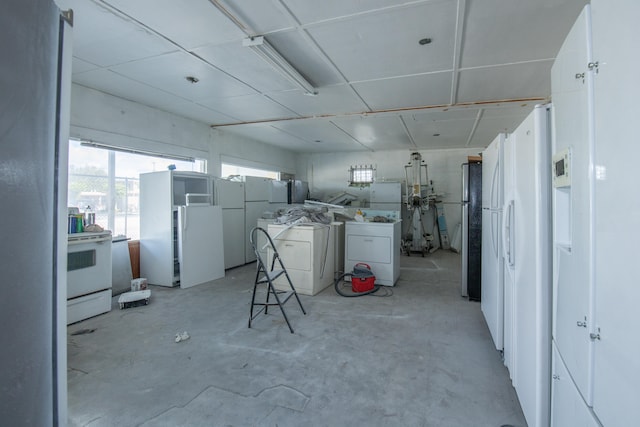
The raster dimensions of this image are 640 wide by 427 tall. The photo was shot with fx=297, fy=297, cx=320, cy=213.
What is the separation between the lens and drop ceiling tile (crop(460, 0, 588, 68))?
211 centimetres

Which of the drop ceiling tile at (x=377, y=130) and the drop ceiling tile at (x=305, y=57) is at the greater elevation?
the drop ceiling tile at (x=377, y=130)

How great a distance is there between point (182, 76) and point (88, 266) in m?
2.37

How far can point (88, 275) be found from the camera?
3254 mm

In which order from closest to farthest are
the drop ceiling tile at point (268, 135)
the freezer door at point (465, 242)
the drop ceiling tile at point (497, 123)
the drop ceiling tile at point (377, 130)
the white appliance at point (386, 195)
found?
the freezer door at point (465, 242) → the drop ceiling tile at point (497, 123) → the drop ceiling tile at point (377, 130) → the drop ceiling tile at point (268, 135) → the white appliance at point (386, 195)

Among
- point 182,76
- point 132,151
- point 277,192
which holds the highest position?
point 182,76

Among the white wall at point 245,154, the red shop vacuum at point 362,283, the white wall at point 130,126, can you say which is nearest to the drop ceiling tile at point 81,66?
the white wall at point 130,126

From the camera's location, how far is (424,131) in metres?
5.94

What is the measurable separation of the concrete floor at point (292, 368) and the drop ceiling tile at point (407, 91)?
106 inches

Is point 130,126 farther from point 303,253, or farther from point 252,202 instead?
point 303,253

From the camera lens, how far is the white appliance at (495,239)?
2254 mm

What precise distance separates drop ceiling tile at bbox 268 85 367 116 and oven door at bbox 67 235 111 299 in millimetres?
2761

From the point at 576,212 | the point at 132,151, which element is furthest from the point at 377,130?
the point at 576,212

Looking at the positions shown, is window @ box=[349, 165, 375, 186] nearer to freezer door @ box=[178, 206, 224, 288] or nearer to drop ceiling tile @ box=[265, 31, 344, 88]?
freezer door @ box=[178, 206, 224, 288]

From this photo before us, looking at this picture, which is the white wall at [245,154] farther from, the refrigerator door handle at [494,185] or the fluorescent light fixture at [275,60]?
the refrigerator door handle at [494,185]
